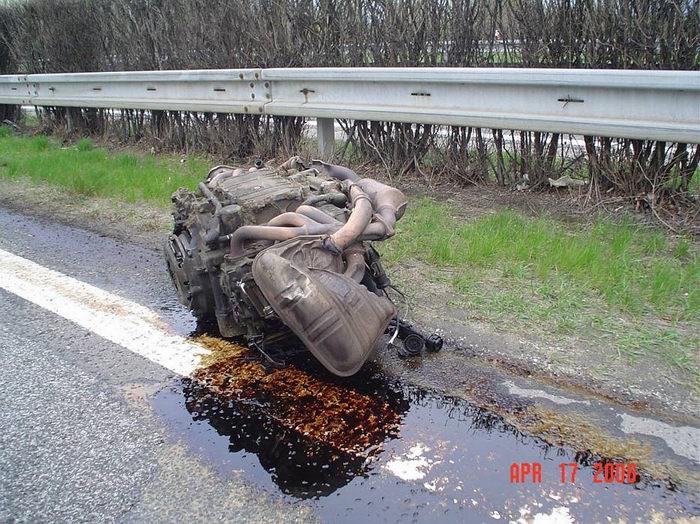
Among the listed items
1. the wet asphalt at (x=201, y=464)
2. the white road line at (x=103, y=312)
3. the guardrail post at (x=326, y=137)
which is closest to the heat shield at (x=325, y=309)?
the wet asphalt at (x=201, y=464)

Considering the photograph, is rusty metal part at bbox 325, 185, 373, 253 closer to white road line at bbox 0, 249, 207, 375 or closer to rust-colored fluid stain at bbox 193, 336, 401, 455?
rust-colored fluid stain at bbox 193, 336, 401, 455

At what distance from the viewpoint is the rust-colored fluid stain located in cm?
235

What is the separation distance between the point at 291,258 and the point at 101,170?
14.9 ft

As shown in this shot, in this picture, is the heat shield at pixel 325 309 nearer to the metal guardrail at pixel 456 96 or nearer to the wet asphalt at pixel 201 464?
the wet asphalt at pixel 201 464

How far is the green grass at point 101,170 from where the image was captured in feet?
18.7

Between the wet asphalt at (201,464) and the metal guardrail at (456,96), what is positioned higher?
the metal guardrail at (456,96)

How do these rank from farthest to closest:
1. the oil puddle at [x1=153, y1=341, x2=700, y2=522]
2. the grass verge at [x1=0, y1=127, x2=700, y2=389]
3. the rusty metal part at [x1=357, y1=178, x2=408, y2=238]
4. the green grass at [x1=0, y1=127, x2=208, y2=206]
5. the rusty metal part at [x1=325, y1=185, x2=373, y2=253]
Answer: the green grass at [x1=0, y1=127, x2=208, y2=206], the rusty metal part at [x1=357, y1=178, x2=408, y2=238], the grass verge at [x1=0, y1=127, x2=700, y2=389], the rusty metal part at [x1=325, y1=185, x2=373, y2=253], the oil puddle at [x1=153, y1=341, x2=700, y2=522]

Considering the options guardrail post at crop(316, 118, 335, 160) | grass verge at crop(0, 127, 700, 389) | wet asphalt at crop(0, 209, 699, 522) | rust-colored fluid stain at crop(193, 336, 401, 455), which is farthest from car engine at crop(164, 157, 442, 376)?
guardrail post at crop(316, 118, 335, 160)

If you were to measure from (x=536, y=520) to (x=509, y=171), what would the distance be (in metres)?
3.55

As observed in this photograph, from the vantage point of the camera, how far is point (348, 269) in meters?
2.72

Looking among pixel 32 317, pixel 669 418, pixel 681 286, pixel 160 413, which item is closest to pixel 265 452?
pixel 160 413

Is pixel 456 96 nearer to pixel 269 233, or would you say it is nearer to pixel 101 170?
pixel 269 233

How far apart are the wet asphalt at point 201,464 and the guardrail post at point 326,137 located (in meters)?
3.23

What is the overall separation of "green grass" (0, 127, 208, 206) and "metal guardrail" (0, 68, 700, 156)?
682 mm
